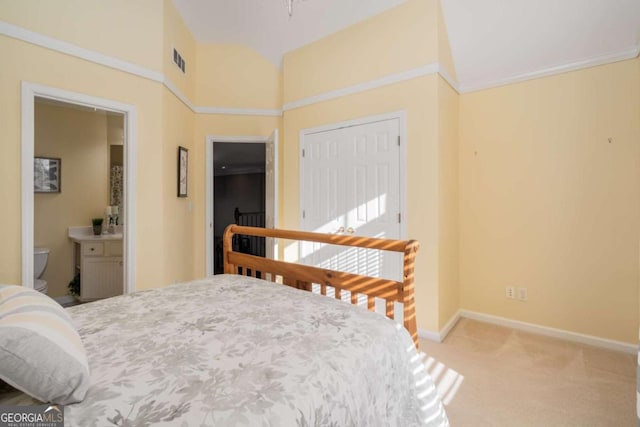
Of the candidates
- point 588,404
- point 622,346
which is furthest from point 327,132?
point 622,346

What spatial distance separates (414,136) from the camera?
9.15ft

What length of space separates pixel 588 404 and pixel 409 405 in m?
1.50

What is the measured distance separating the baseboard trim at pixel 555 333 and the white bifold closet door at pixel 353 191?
111cm

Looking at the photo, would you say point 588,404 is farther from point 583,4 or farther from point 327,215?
point 583,4

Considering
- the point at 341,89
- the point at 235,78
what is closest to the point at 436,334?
the point at 341,89

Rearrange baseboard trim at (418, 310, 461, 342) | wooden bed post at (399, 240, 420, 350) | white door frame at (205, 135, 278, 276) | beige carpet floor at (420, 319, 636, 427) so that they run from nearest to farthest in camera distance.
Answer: wooden bed post at (399, 240, 420, 350) < beige carpet floor at (420, 319, 636, 427) < baseboard trim at (418, 310, 461, 342) < white door frame at (205, 135, 278, 276)

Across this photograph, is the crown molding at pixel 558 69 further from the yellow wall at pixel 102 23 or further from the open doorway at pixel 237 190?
the open doorway at pixel 237 190

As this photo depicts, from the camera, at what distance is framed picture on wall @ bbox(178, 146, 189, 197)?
3.29m

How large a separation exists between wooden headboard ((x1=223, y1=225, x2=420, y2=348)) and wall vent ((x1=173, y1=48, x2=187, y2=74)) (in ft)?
7.04

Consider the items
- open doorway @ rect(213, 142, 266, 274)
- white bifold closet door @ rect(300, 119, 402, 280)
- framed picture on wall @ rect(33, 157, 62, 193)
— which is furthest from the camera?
open doorway @ rect(213, 142, 266, 274)

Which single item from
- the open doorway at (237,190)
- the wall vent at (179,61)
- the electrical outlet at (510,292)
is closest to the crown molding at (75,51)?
the wall vent at (179,61)

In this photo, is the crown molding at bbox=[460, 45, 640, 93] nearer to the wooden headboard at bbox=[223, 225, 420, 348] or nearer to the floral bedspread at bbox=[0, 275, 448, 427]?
the wooden headboard at bbox=[223, 225, 420, 348]

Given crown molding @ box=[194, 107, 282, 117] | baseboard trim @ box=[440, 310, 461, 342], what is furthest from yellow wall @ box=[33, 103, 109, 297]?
baseboard trim @ box=[440, 310, 461, 342]

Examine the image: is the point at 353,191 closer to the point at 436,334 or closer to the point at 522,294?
the point at 436,334
